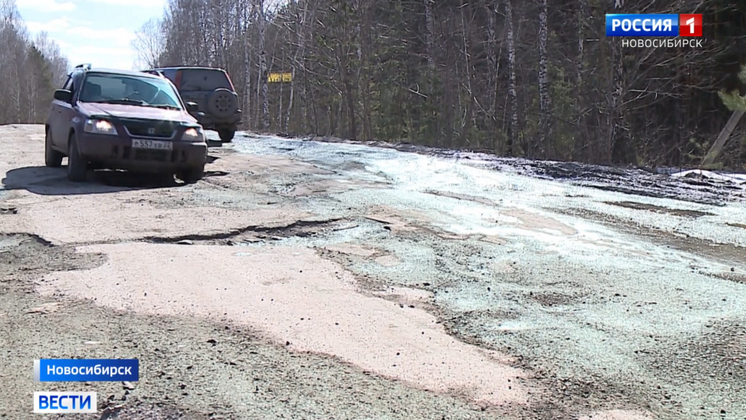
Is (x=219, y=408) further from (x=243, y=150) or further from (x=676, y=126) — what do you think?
(x=676, y=126)

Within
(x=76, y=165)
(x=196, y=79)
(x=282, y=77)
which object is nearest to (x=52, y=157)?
(x=76, y=165)

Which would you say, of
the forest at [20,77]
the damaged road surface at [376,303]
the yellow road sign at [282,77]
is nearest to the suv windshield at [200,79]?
the damaged road surface at [376,303]

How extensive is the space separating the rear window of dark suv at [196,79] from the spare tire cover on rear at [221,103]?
76cm

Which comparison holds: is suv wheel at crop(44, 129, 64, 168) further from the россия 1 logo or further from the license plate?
the россия 1 logo

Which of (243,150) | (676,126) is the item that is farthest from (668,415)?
(676,126)

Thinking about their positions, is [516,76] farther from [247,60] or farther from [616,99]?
[247,60]

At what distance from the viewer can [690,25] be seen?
18.4 m

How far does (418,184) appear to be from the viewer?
9.59 m

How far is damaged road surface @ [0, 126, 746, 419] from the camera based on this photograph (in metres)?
3.02

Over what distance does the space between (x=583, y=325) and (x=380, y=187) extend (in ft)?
17.5

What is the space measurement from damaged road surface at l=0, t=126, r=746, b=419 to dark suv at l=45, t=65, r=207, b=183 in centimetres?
67

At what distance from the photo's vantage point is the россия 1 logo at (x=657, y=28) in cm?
1692

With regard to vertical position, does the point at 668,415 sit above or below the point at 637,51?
below

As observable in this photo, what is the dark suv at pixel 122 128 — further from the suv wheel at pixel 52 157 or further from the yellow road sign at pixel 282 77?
the yellow road sign at pixel 282 77
